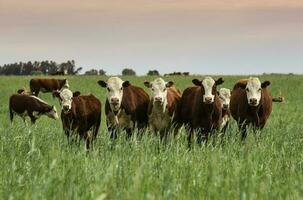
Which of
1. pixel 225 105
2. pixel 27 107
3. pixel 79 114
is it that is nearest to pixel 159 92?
pixel 79 114

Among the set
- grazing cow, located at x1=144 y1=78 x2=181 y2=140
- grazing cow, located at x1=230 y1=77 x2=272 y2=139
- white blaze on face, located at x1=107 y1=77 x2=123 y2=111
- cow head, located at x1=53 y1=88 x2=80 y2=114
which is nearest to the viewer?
cow head, located at x1=53 y1=88 x2=80 y2=114

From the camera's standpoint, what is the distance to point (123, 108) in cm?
1332

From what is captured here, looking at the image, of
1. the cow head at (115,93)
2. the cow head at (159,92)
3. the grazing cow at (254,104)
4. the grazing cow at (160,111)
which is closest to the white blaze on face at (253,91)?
the grazing cow at (254,104)

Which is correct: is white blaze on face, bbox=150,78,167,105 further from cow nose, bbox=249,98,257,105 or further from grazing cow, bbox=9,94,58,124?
grazing cow, bbox=9,94,58,124

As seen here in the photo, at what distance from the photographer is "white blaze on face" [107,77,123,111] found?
12.9 meters

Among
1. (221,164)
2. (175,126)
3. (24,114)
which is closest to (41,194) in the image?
(221,164)

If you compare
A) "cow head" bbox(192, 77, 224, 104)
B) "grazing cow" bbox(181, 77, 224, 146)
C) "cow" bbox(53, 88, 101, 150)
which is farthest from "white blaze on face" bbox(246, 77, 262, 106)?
"cow" bbox(53, 88, 101, 150)

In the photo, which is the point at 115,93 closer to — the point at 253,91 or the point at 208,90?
the point at 208,90

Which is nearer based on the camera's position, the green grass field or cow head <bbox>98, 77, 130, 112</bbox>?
the green grass field

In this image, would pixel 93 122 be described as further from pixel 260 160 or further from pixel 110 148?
pixel 260 160

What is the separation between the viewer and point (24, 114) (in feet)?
82.0

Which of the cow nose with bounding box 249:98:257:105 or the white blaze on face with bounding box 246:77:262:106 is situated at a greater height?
the white blaze on face with bounding box 246:77:262:106

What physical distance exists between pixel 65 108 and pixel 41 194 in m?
8.14

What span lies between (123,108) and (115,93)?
0.45 metres
